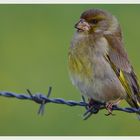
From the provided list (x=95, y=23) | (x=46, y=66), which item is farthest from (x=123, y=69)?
(x=46, y=66)

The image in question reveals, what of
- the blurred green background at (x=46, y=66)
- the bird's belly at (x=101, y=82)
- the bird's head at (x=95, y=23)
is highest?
the bird's head at (x=95, y=23)

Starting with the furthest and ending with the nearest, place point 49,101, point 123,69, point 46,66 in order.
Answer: point 46,66 → point 123,69 → point 49,101

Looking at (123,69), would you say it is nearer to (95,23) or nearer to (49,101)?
(95,23)

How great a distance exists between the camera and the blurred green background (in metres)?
12.3

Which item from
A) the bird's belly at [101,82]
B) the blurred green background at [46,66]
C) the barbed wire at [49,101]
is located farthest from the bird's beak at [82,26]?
the blurred green background at [46,66]

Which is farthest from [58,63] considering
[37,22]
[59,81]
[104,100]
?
[104,100]

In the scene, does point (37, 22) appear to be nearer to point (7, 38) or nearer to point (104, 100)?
point (7, 38)

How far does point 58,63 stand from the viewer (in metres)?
13.5

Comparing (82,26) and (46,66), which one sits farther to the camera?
(46,66)

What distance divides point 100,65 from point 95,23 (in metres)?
0.48

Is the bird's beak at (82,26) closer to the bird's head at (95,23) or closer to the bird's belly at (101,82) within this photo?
the bird's head at (95,23)

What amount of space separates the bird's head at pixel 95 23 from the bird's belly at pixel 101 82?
1.21 ft

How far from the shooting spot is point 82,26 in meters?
10.5

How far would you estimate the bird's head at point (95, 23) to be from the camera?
10.5 metres
